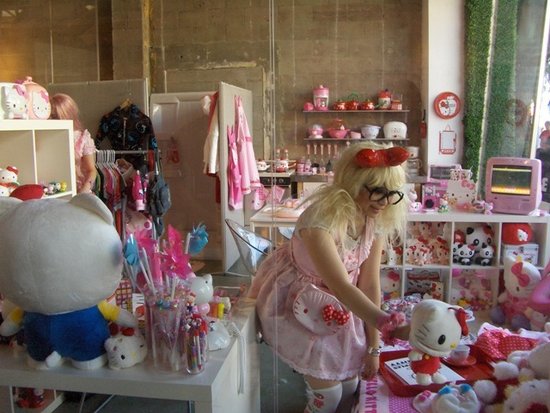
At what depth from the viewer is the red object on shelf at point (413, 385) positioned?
1240 millimetres

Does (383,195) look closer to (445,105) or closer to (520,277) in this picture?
(520,277)

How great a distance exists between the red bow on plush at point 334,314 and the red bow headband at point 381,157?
359 millimetres

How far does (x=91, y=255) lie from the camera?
81 cm

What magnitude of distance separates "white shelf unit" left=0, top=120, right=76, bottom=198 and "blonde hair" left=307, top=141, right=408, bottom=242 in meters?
0.86

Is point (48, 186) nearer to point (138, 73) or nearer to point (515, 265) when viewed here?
point (138, 73)

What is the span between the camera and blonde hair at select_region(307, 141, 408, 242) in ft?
3.55

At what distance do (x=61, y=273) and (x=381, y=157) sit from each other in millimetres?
677

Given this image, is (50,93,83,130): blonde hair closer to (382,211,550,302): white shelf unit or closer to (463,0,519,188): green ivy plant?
(382,211,550,302): white shelf unit

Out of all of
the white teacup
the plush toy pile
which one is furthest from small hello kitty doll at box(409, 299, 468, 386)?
the white teacup

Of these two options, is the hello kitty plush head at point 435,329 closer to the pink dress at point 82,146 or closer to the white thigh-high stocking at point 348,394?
the white thigh-high stocking at point 348,394

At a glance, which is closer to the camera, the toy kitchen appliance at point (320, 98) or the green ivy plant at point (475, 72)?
the green ivy plant at point (475, 72)

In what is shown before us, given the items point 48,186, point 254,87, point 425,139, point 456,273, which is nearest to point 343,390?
point 48,186

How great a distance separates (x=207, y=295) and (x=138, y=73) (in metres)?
1.01

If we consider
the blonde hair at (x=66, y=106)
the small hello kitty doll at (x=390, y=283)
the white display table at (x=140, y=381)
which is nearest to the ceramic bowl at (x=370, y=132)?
the small hello kitty doll at (x=390, y=283)
